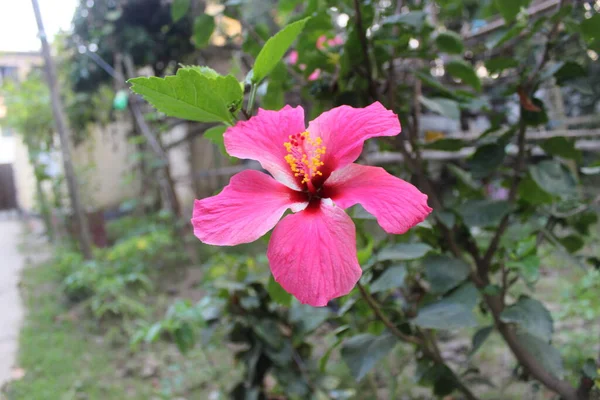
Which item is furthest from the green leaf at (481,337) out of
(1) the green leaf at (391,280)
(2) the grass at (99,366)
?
(2) the grass at (99,366)

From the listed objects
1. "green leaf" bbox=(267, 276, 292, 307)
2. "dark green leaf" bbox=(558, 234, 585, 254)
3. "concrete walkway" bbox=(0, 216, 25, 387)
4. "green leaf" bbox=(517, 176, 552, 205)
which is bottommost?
"concrete walkway" bbox=(0, 216, 25, 387)

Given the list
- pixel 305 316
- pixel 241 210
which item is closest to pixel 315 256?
pixel 241 210

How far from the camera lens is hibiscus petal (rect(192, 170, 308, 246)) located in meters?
0.39

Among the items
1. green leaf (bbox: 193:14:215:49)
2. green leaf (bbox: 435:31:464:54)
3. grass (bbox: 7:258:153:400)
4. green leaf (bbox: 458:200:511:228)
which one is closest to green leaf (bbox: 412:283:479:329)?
green leaf (bbox: 458:200:511:228)

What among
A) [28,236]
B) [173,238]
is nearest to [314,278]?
[173,238]

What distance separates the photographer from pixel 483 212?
0.82 m

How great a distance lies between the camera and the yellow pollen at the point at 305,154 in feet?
1.44

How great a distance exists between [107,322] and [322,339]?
140 centimetres

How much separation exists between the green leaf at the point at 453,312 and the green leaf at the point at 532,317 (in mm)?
76

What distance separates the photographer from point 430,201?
0.88 m

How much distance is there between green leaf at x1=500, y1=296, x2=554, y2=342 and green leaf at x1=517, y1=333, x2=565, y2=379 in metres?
0.10

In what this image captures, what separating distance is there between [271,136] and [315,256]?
0.44 ft

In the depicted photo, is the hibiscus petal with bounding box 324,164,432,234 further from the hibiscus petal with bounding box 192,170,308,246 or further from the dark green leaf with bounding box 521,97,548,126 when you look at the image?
the dark green leaf with bounding box 521,97,548,126

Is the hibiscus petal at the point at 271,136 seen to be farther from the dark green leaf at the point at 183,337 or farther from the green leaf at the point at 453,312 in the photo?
the dark green leaf at the point at 183,337
